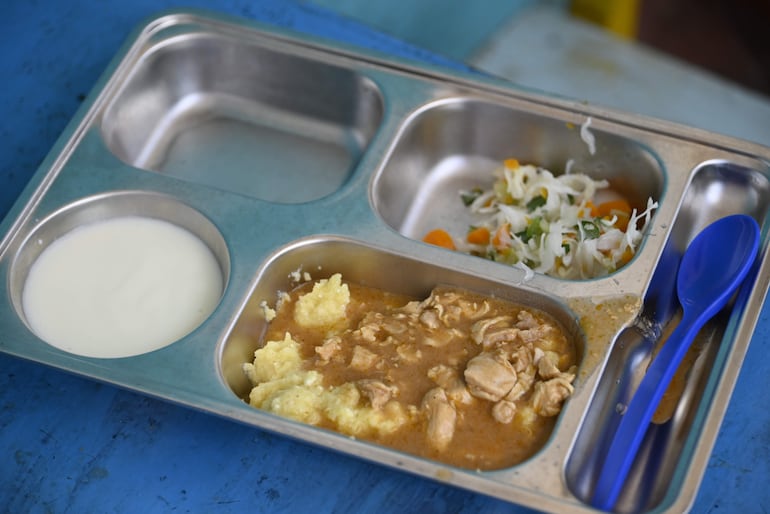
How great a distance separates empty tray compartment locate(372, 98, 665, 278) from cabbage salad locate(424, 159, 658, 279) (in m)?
0.04

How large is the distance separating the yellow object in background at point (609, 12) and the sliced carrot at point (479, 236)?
2468 mm

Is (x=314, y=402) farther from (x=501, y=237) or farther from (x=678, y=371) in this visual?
(x=678, y=371)

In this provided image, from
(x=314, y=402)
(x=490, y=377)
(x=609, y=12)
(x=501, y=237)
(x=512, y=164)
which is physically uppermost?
(x=609, y=12)

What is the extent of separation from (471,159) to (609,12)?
7.35ft

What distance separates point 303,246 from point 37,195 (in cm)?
72

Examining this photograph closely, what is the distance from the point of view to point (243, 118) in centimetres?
283

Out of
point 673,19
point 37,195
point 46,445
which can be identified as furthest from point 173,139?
point 673,19

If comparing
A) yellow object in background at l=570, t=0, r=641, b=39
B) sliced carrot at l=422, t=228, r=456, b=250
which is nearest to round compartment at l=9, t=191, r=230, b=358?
sliced carrot at l=422, t=228, r=456, b=250

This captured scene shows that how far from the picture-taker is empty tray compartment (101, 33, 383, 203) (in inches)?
103

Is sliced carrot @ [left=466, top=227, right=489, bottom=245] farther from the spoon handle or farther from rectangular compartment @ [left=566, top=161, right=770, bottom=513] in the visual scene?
the spoon handle

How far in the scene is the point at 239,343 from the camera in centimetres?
210

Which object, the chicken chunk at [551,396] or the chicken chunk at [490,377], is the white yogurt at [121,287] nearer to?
→ the chicken chunk at [490,377]

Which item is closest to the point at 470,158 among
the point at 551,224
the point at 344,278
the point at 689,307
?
the point at 551,224

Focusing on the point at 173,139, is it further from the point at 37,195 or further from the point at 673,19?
the point at 673,19
